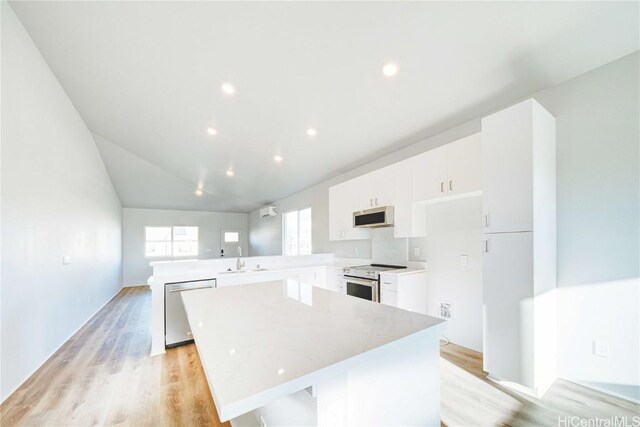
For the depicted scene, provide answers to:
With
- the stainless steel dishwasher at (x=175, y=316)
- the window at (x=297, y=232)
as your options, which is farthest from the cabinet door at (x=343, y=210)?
the stainless steel dishwasher at (x=175, y=316)

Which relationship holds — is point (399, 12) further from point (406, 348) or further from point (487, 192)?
point (406, 348)

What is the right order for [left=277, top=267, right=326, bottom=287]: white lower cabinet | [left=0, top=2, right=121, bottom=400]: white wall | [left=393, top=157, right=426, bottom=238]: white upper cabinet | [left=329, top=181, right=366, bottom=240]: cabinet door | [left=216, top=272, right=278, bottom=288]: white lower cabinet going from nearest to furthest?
[left=0, top=2, right=121, bottom=400]: white wall
[left=393, top=157, right=426, bottom=238]: white upper cabinet
[left=216, top=272, right=278, bottom=288]: white lower cabinet
[left=277, top=267, right=326, bottom=287]: white lower cabinet
[left=329, top=181, right=366, bottom=240]: cabinet door

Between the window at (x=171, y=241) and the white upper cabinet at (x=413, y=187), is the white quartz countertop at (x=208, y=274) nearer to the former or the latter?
the white upper cabinet at (x=413, y=187)

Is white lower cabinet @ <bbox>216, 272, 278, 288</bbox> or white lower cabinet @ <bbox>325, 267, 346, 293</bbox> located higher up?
white lower cabinet @ <bbox>216, 272, 278, 288</bbox>

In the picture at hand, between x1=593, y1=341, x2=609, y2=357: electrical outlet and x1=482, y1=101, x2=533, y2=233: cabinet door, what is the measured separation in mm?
1069

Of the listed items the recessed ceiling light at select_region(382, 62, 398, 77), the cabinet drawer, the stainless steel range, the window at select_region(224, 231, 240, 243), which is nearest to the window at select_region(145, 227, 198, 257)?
the window at select_region(224, 231, 240, 243)

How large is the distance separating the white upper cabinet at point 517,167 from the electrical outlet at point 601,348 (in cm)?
102

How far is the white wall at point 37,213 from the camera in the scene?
233 centimetres

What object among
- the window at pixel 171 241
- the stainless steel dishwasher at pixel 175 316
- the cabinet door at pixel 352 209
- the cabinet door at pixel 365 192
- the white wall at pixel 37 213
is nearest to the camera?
the white wall at pixel 37 213

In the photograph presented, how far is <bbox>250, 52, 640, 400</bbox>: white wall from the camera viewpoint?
2.01 metres

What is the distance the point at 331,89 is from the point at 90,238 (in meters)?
4.88

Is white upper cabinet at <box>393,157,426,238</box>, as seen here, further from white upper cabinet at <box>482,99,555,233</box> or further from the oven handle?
white upper cabinet at <box>482,99,555,233</box>

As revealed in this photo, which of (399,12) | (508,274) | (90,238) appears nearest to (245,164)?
(90,238)

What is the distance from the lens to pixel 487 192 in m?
2.39
